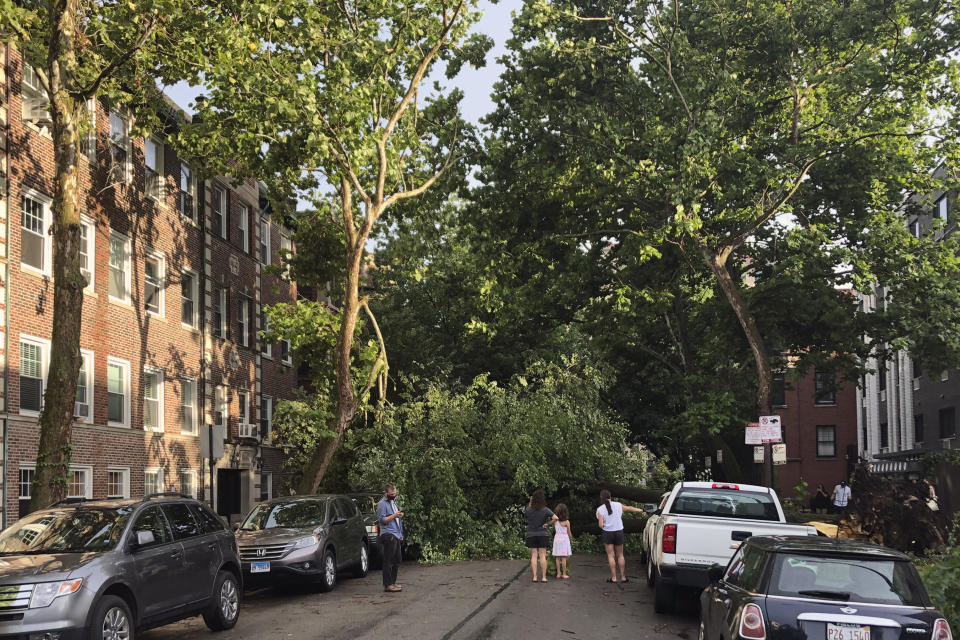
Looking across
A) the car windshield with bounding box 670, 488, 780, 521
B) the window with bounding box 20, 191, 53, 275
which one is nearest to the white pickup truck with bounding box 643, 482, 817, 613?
the car windshield with bounding box 670, 488, 780, 521

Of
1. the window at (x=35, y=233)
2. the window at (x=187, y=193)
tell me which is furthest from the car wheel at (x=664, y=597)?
the window at (x=187, y=193)

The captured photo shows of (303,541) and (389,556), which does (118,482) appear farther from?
(389,556)

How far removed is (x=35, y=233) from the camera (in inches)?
864

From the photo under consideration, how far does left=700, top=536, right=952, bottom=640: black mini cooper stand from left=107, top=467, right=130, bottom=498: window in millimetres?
→ 20406

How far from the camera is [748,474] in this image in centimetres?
3794

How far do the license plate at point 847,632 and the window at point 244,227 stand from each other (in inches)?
1187

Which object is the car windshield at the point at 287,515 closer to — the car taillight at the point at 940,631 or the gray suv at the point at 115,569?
the gray suv at the point at 115,569

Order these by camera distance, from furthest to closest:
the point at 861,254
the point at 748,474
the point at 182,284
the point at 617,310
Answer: the point at 748,474 < the point at 182,284 < the point at 617,310 < the point at 861,254

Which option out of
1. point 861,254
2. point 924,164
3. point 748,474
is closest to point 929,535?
point 861,254

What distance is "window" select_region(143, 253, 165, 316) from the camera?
27.6m

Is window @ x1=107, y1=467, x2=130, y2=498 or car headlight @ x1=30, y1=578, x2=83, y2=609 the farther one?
window @ x1=107, y1=467, x2=130, y2=498

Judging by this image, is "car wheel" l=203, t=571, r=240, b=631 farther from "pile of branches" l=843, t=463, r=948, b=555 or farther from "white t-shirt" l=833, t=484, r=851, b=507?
"white t-shirt" l=833, t=484, r=851, b=507

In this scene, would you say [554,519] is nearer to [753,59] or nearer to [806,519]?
[753,59]

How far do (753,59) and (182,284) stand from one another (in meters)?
17.5
